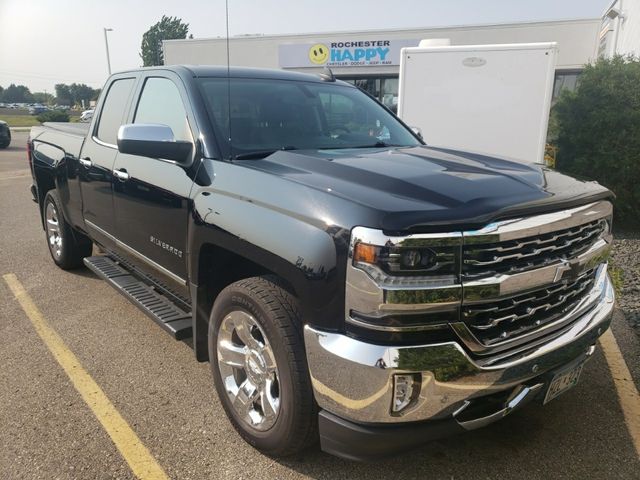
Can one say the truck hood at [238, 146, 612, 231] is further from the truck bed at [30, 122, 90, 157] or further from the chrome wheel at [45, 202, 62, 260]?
the chrome wheel at [45, 202, 62, 260]

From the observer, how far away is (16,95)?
11188cm

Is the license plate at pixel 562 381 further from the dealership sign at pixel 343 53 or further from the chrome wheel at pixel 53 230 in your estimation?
the dealership sign at pixel 343 53

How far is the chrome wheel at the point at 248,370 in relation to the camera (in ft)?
8.26

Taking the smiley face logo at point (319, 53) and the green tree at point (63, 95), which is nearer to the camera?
the smiley face logo at point (319, 53)

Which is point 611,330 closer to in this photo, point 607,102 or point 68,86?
point 607,102

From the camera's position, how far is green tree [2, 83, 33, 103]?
109938 mm

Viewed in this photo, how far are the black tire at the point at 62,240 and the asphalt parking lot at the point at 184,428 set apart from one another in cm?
126

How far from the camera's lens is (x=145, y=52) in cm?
5034

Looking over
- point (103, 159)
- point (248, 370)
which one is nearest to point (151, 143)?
point (248, 370)

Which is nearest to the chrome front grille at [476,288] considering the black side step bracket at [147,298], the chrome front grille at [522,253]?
the chrome front grille at [522,253]

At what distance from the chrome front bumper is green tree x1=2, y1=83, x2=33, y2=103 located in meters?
126

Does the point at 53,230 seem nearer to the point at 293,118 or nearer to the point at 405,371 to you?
the point at 293,118

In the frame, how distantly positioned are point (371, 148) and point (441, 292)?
1612 millimetres

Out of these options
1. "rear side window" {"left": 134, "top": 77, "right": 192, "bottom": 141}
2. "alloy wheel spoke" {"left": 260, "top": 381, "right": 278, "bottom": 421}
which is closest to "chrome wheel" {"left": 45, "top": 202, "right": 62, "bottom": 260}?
"rear side window" {"left": 134, "top": 77, "right": 192, "bottom": 141}
